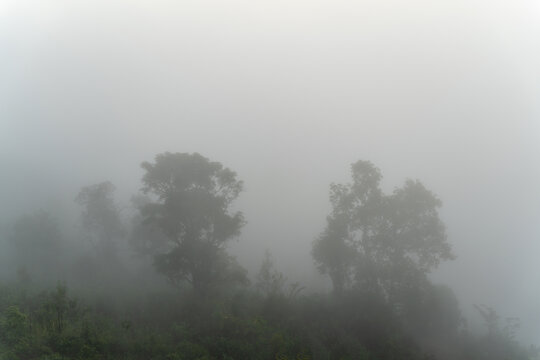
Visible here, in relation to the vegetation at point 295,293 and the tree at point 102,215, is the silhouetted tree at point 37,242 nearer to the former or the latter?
the tree at point 102,215

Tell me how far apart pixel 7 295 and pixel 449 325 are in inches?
1357

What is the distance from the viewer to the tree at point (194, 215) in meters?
22.6

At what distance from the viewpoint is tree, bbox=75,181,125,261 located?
133 feet

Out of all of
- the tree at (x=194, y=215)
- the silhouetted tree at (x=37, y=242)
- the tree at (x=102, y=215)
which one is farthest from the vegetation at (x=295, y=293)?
the silhouetted tree at (x=37, y=242)

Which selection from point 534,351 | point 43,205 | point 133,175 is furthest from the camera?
point 133,175

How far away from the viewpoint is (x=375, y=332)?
19422 millimetres

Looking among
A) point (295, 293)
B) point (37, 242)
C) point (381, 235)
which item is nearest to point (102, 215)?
point (37, 242)

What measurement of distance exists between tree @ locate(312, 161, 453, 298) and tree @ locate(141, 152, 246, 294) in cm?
873

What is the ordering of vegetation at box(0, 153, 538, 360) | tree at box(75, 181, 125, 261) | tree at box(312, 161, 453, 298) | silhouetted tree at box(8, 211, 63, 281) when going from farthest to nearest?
silhouetted tree at box(8, 211, 63, 281) < tree at box(75, 181, 125, 261) < tree at box(312, 161, 453, 298) < vegetation at box(0, 153, 538, 360)

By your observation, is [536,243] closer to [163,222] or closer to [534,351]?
[534,351]

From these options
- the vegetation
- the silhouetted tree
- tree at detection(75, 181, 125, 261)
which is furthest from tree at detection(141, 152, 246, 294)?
the silhouetted tree

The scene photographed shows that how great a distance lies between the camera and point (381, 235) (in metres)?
23.7

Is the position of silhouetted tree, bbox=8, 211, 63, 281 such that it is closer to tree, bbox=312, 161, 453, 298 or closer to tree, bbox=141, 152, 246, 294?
tree, bbox=141, 152, 246, 294

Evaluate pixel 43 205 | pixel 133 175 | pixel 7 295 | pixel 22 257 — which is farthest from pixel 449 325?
pixel 133 175
